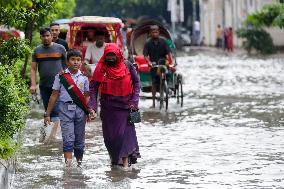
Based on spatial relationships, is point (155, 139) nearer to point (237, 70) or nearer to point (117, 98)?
point (117, 98)

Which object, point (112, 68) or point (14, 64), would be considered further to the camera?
point (14, 64)

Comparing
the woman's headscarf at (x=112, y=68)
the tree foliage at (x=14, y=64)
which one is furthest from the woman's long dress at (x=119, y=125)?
the tree foliage at (x=14, y=64)

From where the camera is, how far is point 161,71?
20.7 meters

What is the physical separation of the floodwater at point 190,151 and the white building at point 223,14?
1527 inches

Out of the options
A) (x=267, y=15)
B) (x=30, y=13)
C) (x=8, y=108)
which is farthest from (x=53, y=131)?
(x=267, y=15)

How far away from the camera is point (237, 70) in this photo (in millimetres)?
35938

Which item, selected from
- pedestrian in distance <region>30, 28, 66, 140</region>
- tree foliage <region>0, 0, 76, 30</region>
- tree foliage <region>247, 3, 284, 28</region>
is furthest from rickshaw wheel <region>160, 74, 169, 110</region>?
tree foliage <region>247, 3, 284, 28</region>

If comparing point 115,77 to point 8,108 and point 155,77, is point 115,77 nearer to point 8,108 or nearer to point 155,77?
point 8,108

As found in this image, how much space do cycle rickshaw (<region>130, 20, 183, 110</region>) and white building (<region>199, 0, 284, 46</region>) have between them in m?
34.4

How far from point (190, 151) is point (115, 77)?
195 centimetres

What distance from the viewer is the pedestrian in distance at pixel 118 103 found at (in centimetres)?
1248

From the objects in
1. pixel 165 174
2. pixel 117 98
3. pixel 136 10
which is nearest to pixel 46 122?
pixel 117 98

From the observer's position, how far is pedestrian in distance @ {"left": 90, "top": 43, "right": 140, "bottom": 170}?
1248cm

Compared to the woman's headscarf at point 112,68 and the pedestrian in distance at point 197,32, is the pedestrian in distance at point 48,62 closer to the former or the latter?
the woman's headscarf at point 112,68
